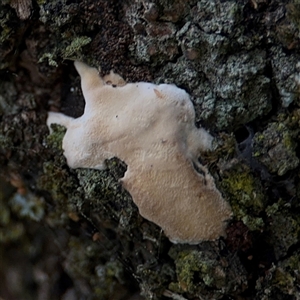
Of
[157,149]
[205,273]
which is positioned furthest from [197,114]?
[205,273]

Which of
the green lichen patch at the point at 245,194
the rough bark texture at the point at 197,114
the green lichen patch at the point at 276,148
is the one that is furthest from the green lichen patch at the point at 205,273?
the green lichen patch at the point at 276,148

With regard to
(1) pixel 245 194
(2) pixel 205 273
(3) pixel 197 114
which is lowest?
(2) pixel 205 273

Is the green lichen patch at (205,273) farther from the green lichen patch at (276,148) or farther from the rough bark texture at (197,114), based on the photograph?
the green lichen patch at (276,148)

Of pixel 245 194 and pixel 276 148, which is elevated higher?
pixel 276 148

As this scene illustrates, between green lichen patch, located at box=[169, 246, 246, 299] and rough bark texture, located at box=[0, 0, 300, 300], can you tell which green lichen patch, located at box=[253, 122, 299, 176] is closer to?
rough bark texture, located at box=[0, 0, 300, 300]

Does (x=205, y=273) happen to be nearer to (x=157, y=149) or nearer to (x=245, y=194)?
(x=245, y=194)

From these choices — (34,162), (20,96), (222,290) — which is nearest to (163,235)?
(222,290)

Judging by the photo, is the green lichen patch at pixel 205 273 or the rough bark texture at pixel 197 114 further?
the green lichen patch at pixel 205 273
